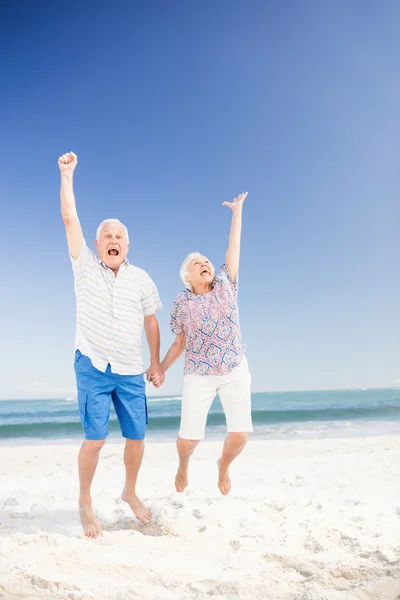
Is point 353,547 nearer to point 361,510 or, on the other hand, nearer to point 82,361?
point 361,510

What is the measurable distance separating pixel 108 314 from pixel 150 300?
15.2 inches

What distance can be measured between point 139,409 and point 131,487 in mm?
641

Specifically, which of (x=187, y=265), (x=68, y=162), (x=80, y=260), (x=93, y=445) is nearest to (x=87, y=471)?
(x=93, y=445)

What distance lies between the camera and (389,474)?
6.05 m

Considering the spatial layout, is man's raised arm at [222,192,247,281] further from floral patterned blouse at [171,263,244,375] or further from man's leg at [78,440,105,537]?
man's leg at [78,440,105,537]

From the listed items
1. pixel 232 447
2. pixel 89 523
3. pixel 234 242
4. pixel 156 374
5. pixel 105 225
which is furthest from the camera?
pixel 234 242

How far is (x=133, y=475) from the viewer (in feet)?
13.2

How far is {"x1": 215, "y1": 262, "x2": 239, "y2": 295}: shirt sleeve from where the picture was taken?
433 cm

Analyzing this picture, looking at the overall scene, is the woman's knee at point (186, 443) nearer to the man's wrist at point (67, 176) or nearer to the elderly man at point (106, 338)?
the elderly man at point (106, 338)

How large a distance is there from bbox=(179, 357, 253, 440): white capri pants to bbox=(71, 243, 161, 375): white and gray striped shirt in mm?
529

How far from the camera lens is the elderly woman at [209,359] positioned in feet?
13.7

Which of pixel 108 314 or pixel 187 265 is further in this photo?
pixel 187 265

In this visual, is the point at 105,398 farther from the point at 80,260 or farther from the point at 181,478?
the point at 181,478

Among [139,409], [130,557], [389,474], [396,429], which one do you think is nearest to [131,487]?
[139,409]
